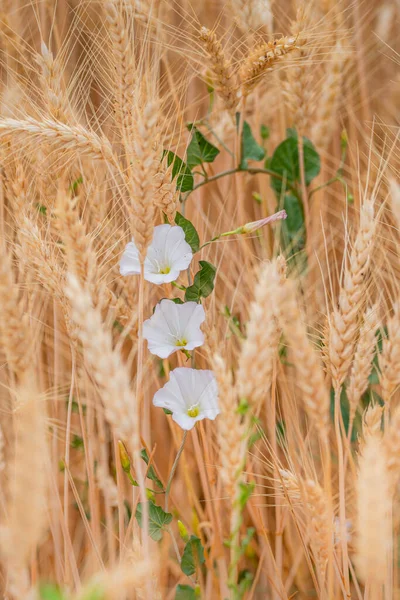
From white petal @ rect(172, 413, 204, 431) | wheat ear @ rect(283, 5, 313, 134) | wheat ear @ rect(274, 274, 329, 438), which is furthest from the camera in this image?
wheat ear @ rect(283, 5, 313, 134)

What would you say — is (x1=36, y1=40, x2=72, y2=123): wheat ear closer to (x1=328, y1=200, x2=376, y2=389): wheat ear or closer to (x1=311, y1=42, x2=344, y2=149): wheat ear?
(x1=328, y1=200, x2=376, y2=389): wheat ear

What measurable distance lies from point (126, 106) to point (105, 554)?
2.97 feet

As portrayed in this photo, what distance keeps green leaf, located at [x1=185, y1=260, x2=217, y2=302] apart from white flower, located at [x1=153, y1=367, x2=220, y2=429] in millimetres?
93

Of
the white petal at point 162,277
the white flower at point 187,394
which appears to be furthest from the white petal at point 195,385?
the white petal at point 162,277

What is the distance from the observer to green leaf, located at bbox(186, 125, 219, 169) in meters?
0.95

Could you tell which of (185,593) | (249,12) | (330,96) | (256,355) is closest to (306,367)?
(256,355)

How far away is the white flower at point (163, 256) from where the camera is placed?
2.35 feet

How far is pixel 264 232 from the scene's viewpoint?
1.25 metres

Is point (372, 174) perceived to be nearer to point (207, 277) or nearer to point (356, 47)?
point (356, 47)

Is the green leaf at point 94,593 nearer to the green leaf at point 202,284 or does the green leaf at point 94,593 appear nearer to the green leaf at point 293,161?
the green leaf at point 202,284

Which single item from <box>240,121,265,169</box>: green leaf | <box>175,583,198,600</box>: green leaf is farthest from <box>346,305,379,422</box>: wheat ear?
<box>240,121,265,169</box>: green leaf

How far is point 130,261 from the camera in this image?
0.75m

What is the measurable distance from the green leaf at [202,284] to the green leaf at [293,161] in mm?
512

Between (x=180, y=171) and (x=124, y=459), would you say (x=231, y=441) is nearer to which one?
(x=124, y=459)
